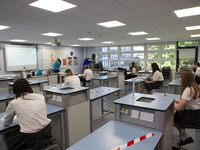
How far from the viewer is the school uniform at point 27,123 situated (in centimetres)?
162

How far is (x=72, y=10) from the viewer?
289 cm

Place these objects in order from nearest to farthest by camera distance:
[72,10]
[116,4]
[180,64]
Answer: [116,4] < [72,10] < [180,64]

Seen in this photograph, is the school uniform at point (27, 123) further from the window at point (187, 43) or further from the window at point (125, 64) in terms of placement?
the window at point (125, 64)

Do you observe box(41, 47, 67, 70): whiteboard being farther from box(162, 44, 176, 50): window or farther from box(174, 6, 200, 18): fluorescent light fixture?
box(174, 6, 200, 18): fluorescent light fixture

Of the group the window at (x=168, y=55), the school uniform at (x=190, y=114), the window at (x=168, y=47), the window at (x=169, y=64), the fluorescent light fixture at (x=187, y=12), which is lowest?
the school uniform at (x=190, y=114)

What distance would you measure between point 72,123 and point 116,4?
2193 mm

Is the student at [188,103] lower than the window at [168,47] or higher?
lower

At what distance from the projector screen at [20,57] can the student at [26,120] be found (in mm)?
7353

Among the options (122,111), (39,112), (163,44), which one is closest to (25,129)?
(39,112)

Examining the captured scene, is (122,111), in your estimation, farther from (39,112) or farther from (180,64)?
(180,64)

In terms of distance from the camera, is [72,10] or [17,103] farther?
[72,10]

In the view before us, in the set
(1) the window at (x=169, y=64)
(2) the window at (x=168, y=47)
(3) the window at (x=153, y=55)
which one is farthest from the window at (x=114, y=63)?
(2) the window at (x=168, y=47)

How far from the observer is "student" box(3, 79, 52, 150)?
1620mm

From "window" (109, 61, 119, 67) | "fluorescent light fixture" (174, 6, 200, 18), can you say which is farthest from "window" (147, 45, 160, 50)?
"fluorescent light fixture" (174, 6, 200, 18)
